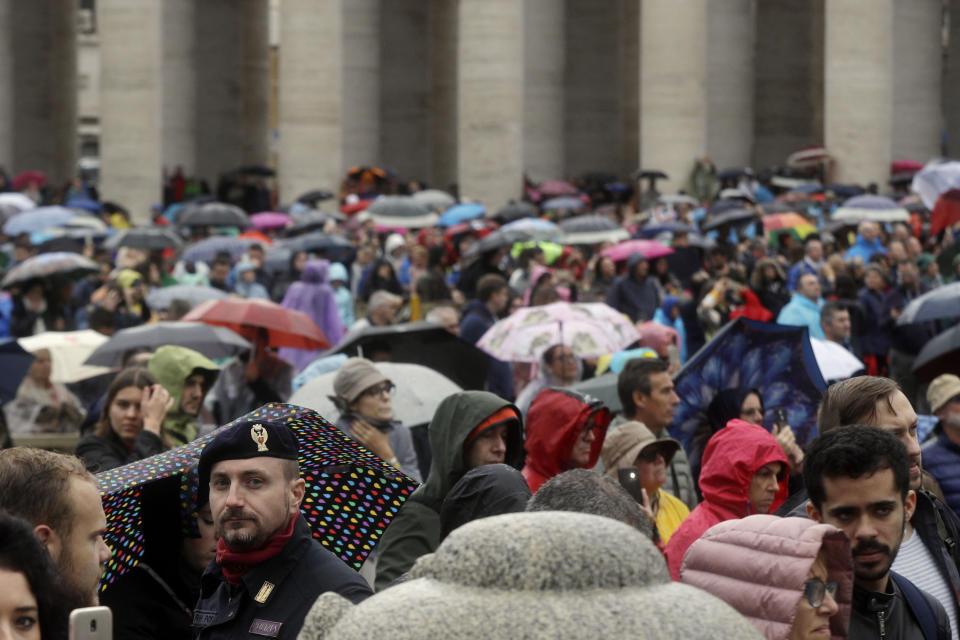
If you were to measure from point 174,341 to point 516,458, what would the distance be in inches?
262

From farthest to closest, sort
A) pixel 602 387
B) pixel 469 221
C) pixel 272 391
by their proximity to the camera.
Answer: pixel 469 221 < pixel 272 391 < pixel 602 387

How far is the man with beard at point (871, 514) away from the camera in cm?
522

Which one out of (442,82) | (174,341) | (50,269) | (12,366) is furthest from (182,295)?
(442,82)

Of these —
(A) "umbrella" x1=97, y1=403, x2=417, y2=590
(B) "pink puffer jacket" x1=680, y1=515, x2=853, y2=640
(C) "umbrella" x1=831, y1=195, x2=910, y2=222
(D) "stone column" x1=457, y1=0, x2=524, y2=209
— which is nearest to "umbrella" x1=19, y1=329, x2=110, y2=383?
(A) "umbrella" x1=97, y1=403, x2=417, y2=590

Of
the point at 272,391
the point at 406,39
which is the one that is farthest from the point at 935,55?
the point at 272,391

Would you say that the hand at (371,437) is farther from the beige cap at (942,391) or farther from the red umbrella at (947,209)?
the red umbrella at (947,209)

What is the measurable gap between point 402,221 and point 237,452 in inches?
1058

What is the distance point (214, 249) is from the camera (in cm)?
2686

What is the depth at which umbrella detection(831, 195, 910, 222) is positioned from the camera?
29.5m

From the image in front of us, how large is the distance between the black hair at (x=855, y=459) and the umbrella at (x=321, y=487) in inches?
66.0

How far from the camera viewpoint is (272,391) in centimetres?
1363

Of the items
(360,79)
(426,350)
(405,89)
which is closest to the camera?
(426,350)

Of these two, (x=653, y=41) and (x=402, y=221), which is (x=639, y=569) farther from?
(x=653, y=41)

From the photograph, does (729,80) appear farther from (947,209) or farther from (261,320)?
(261,320)
